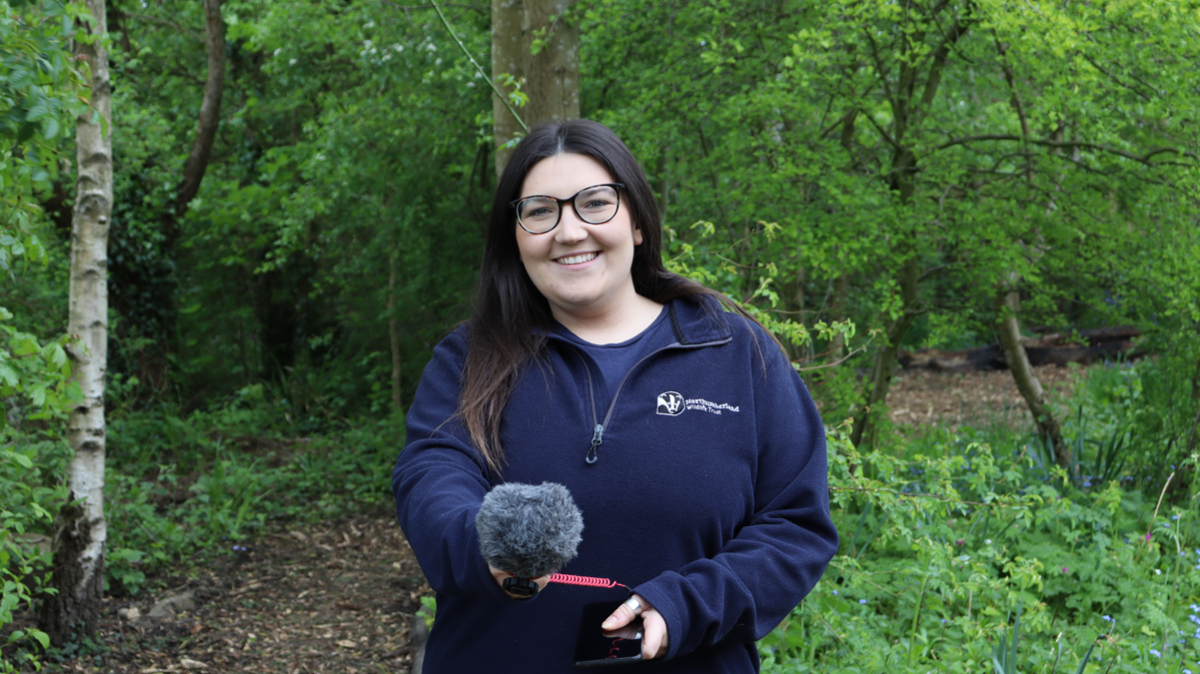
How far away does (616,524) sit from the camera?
1562 millimetres

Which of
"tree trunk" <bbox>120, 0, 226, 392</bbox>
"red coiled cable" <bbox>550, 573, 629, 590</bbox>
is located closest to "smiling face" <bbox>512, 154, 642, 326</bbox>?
"red coiled cable" <bbox>550, 573, 629, 590</bbox>

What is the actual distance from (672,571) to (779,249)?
3.79 m

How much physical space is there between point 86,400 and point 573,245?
11.3 ft

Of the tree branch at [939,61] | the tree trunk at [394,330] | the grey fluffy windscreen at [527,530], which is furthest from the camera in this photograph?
the tree trunk at [394,330]

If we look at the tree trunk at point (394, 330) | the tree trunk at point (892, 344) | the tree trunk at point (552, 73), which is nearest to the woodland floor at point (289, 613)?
the tree trunk at point (892, 344)

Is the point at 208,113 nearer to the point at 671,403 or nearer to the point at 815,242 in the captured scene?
the point at 815,242

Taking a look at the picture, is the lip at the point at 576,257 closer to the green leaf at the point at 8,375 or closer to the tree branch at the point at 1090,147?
the green leaf at the point at 8,375

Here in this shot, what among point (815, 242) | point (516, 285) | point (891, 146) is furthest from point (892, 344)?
point (516, 285)

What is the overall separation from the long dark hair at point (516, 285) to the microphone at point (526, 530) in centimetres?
32

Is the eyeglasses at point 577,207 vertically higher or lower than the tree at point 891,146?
lower

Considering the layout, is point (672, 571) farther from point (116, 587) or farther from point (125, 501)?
point (125, 501)

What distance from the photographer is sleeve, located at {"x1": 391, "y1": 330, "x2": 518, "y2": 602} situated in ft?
4.47

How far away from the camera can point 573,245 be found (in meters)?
1.70

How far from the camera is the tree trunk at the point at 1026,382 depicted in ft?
18.9
